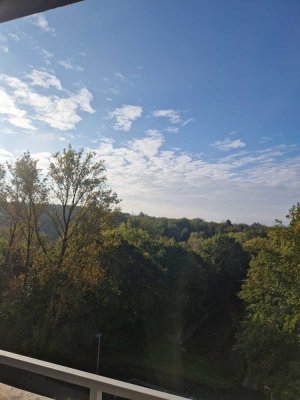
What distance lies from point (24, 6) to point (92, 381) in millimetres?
1832

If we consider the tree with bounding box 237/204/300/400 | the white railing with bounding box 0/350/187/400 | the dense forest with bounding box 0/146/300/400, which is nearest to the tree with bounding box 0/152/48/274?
the dense forest with bounding box 0/146/300/400

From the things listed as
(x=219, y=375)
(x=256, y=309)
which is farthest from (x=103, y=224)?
(x=219, y=375)

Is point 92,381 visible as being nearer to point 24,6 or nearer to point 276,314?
point 24,6

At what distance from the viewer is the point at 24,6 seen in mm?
1437

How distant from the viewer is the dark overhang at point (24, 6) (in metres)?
1.41

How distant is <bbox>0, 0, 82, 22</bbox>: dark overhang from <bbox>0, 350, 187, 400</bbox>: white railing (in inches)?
68.7

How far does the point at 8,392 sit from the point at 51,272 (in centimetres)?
1300

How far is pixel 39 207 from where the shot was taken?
15.6 m

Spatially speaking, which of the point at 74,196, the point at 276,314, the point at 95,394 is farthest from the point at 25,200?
the point at 95,394

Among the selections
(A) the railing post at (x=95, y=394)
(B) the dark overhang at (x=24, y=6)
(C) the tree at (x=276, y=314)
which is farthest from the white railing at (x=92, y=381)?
(C) the tree at (x=276, y=314)

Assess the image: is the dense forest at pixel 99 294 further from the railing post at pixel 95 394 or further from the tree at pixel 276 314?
the railing post at pixel 95 394

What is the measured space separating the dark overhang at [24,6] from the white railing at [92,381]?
1.75 m

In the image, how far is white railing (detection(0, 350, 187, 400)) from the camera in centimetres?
175

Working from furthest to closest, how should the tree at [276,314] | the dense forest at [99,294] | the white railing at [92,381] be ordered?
the dense forest at [99,294] < the tree at [276,314] < the white railing at [92,381]
